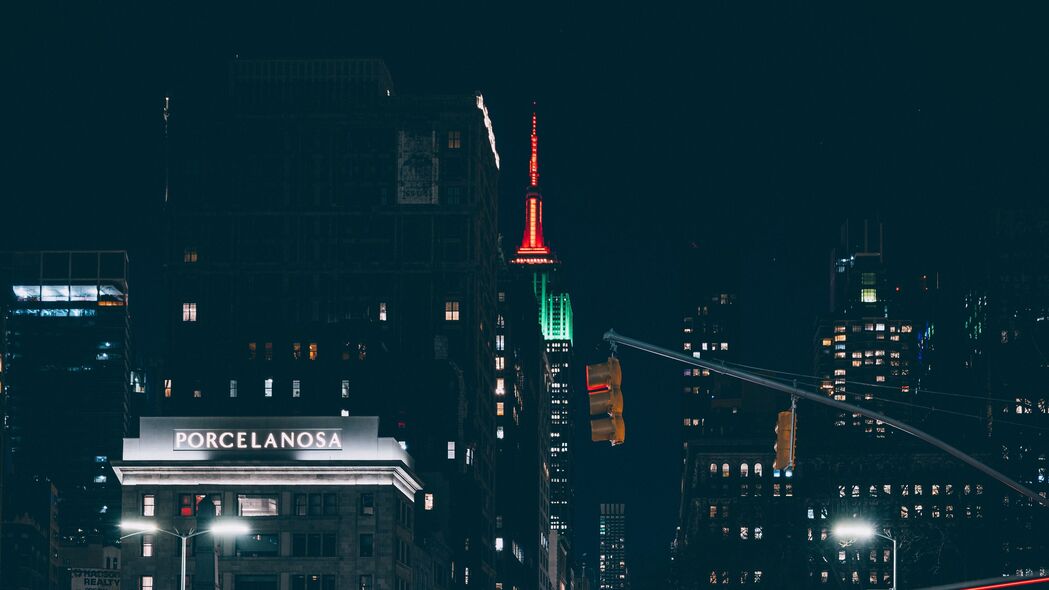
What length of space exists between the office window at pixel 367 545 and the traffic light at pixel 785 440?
3800 inches

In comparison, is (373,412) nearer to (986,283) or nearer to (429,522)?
(429,522)

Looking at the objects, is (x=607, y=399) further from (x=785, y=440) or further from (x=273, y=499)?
(x=273, y=499)

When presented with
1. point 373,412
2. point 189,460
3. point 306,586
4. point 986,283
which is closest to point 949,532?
point 306,586

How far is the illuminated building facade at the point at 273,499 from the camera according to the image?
124188mm

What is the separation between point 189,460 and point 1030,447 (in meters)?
62.6

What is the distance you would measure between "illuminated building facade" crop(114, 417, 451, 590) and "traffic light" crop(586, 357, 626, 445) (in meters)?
94.3

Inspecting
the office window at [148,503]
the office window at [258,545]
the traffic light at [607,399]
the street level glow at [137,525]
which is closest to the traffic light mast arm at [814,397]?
the traffic light at [607,399]

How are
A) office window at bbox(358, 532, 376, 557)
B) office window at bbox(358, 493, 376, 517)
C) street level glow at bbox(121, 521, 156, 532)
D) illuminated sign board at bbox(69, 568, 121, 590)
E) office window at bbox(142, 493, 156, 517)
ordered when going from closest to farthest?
street level glow at bbox(121, 521, 156, 532) < office window at bbox(358, 532, 376, 557) < office window at bbox(142, 493, 156, 517) < office window at bbox(358, 493, 376, 517) < illuminated sign board at bbox(69, 568, 121, 590)

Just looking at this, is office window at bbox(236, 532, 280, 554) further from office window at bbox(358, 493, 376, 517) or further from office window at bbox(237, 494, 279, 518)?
office window at bbox(358, 493, 376, 517)

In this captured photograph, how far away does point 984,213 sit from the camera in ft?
646

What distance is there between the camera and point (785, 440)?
104 feet

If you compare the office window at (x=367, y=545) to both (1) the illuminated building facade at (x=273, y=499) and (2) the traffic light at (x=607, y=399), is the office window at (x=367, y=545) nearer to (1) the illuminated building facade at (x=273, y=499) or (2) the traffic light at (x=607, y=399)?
(1) the illuminated building facade at (x=273, y=499)

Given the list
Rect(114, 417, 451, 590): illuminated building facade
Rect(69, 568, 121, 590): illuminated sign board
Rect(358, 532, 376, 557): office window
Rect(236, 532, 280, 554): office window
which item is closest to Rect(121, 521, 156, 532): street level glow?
Rect(114, 417, 451, 590): illuminated building facade

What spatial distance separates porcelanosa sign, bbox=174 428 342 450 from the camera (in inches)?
5118
